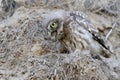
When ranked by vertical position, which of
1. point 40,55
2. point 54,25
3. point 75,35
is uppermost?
point 54,25

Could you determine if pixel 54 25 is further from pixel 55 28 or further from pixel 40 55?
pixel 40 55

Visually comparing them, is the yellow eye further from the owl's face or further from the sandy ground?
the sandy ground

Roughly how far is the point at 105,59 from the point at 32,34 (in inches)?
41.9

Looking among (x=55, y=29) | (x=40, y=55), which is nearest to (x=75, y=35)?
(x=55, y=29)

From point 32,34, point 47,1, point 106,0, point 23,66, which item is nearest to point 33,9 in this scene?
point 47,1

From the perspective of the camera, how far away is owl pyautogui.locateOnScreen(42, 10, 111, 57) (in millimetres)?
3820

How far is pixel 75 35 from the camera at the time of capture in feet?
12.6

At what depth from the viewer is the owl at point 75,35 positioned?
12.5 ft

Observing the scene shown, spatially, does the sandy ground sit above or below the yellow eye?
below

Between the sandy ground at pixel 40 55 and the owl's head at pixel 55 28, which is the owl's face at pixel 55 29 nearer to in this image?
the owl's head at pixel 55 28

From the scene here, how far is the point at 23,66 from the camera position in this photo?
11.9 ft

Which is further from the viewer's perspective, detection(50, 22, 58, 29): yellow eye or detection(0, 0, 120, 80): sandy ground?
detection(50, 22, 58, 29): yellow eye

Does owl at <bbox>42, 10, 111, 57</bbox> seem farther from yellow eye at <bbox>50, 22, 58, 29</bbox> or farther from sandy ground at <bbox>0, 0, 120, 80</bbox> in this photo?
sandy ground at <bbox>0, 0, 120, 80</bbox>

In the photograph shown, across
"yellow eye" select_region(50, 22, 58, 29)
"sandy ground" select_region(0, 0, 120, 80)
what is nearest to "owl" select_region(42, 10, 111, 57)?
"yellow eye" select_region(50, 22, 58, 29)
